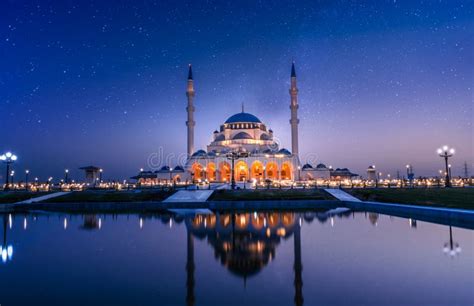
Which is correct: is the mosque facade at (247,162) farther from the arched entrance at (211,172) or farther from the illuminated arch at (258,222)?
the illuminated arch at (258,222)

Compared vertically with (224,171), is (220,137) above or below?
above

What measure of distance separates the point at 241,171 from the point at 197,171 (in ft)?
23.9

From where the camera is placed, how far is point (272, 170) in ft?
192

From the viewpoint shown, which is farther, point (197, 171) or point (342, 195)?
point (197, 171)

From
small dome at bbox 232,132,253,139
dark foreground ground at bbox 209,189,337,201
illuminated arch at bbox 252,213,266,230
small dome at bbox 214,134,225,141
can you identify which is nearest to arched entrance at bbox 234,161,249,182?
small dome at bbox 232,132,253,139

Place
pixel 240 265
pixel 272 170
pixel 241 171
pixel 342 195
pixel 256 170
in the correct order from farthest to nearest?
pixel 241 171 → pixel 272 170 → pixel 256 170 → pixel 342 195 → pixel 240 265

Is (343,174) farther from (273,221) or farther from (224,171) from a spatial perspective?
(273,221)

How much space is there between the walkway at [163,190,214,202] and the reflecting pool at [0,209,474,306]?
10.7 meters

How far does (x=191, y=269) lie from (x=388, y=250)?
18.7 ft

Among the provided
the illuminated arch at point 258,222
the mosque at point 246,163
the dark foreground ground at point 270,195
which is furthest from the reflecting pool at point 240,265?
the mosque at point 246,163

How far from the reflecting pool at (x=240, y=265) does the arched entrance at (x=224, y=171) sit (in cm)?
4258

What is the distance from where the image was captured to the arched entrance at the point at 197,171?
58316mm

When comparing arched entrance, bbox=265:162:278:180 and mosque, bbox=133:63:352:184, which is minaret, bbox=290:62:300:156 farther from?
arched entrance, bbox=265:162:278:180

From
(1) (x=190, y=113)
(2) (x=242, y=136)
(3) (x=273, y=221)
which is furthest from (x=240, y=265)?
(2) (x=242, y=136)
